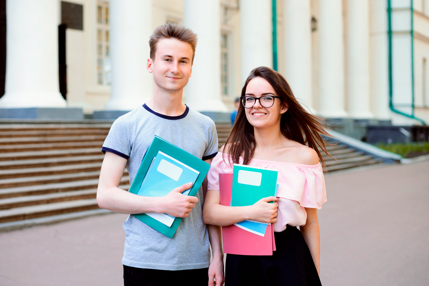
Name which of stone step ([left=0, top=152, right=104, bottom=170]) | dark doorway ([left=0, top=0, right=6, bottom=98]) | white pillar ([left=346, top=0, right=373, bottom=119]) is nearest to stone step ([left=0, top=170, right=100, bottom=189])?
stone step ([left=0, top=152, right=104, bottom=170])

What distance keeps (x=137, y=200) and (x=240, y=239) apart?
52 cm

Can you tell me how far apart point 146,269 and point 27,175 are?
20.9 feet

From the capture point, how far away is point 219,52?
14.4 metres

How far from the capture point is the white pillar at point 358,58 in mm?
22406

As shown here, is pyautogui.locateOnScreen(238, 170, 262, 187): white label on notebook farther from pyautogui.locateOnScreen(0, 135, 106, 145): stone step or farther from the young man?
pyautogui.locateOnScreen(0, 135, 106, 145): stone step

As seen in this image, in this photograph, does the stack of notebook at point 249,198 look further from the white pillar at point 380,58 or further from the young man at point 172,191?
the white pillar at point 380,58

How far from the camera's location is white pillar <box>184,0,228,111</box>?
13.7 m

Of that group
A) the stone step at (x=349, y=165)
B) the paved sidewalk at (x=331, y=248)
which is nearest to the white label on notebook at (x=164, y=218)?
the paved sidewalk at (x=331, y=248)

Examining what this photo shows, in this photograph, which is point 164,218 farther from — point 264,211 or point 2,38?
point 2,38

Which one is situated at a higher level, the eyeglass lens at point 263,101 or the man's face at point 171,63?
the man's face at point 171,63

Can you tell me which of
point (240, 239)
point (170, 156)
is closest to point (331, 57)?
point (240, 239)

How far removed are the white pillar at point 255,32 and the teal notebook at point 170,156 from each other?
46.7 ft

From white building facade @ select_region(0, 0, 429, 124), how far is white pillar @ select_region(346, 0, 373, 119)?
0.05 meters

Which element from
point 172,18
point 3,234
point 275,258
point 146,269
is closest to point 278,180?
point 275,258
